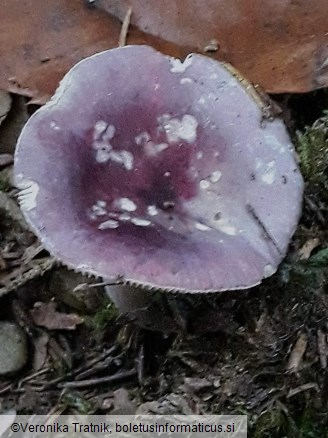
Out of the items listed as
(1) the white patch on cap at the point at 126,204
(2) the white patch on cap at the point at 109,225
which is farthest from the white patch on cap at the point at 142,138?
(2) the white patch on cap at the point at 109,225

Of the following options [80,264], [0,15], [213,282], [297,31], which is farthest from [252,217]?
[0,15]

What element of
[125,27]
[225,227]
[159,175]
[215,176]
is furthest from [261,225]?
[125,27]

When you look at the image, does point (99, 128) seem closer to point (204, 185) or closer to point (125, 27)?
point (204, 185)

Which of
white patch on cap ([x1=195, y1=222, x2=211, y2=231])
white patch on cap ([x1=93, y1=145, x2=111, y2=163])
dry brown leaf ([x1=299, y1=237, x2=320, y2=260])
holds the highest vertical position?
white patch on cap ([x1=93, y1=145, x2=111, y2=163])

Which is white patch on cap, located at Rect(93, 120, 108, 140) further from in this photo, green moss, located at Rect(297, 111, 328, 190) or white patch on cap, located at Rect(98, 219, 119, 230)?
green moss, located at Rect(297, 111, 328, 190)

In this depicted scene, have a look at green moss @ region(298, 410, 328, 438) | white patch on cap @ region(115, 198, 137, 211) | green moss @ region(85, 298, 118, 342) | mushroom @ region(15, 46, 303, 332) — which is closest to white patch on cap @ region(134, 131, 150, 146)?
mushroom @ region(15, 46, 303, 332)
